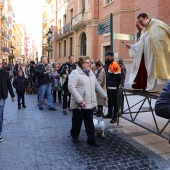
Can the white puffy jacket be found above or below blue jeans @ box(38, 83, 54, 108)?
above

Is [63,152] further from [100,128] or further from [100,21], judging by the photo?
[100,21]

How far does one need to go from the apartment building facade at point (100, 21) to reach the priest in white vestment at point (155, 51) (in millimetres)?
2527

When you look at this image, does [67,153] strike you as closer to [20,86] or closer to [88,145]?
[88,145]

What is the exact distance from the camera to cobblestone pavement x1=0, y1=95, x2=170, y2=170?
142 inches

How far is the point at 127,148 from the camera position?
4.38m

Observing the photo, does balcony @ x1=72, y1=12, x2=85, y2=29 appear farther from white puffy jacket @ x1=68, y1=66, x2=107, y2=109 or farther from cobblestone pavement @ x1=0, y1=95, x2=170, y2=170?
white puffy jacket @ x1=68, y1=66, x2=107, y2=109

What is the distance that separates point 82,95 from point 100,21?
54.4 feet

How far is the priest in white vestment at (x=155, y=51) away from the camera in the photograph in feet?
14.6

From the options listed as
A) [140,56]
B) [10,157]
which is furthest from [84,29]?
[10,157]

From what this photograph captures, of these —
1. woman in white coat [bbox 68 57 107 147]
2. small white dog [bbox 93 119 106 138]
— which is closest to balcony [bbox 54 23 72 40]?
small white dog [bbox 93 119 106 138]

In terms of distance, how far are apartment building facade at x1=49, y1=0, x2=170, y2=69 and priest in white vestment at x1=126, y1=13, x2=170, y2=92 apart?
2.53 metres

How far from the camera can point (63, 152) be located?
13.5 ft

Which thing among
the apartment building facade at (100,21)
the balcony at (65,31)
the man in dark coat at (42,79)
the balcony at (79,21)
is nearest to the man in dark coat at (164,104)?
the apartment building facade at (100,21)

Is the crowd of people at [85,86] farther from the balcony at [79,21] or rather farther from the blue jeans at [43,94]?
the balcony at [79,21]
